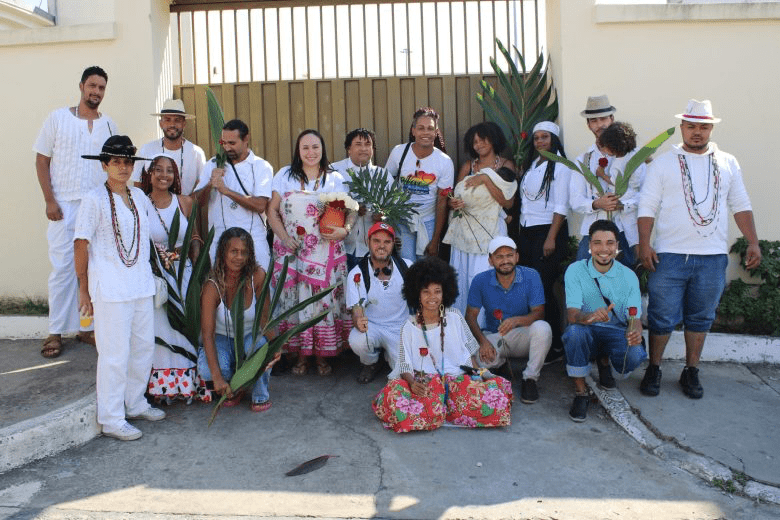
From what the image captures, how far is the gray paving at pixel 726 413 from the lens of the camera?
4.36 m

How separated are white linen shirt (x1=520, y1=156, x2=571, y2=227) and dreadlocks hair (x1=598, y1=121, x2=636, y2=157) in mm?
423

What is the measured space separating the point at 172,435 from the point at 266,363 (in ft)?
2.37

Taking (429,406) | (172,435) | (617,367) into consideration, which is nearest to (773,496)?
(617,367)

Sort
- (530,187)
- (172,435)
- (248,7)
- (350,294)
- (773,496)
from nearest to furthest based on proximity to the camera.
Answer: (773,496), (172,435), (350,294), (530,187), (248,7)

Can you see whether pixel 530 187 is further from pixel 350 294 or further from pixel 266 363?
pixel 266 363

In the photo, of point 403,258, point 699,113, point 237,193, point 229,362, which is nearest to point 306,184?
point 237,193

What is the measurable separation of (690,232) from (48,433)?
13.9 ft

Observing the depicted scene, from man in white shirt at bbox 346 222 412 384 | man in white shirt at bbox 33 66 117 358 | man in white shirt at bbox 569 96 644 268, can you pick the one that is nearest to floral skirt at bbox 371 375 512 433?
man in white shirt at bbox 346 222 412 384

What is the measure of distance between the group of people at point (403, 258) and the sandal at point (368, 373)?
0.09ft

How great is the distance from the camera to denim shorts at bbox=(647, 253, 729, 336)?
205 inches

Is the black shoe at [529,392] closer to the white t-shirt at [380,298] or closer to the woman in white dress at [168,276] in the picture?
the white t-shirt at [380,298]

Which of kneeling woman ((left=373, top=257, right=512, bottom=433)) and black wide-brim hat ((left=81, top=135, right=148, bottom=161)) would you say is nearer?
black wide-brim hat ((left=81, top=135, right=148, bottom=161))

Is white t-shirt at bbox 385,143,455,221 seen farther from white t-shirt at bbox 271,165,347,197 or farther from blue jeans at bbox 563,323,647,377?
blue jeans at bbox 563,323,647,377

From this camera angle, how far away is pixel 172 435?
466 centimetres
